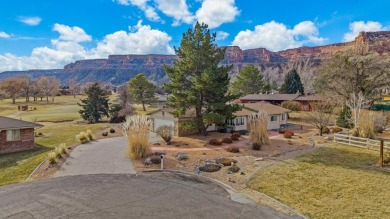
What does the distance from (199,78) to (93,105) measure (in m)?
30.4

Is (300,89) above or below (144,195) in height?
above

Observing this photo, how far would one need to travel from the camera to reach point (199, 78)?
2714cm

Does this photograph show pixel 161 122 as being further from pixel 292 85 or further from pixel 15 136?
pixel 292 85

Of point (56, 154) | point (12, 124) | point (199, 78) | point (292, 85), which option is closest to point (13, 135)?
point (12, 124)

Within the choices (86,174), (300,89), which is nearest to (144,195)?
(86,174)

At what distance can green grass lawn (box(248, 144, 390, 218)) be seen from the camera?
10859mm

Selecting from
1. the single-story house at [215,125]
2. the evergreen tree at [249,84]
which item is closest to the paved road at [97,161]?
the single-story house at [215,125]

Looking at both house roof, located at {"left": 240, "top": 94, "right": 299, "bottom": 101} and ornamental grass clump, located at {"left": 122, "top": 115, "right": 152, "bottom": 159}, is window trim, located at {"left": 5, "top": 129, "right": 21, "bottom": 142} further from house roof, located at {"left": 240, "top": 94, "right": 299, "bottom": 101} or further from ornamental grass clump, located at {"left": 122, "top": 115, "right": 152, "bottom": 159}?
house roof, located at {"left": 240, "top": 94, "right": 299, "bottom": 101}

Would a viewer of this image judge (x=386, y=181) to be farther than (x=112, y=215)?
Yes

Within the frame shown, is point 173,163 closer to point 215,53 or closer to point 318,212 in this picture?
point 318,212

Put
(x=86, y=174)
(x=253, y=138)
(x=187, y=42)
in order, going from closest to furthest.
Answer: (x=86, y=174) < (x=253, y=138) < (x=187, y=42)

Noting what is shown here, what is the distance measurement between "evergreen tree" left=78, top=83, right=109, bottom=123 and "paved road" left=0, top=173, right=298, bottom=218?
3663cm

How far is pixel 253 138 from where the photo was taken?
79.7ft

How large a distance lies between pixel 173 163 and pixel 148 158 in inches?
67.9
